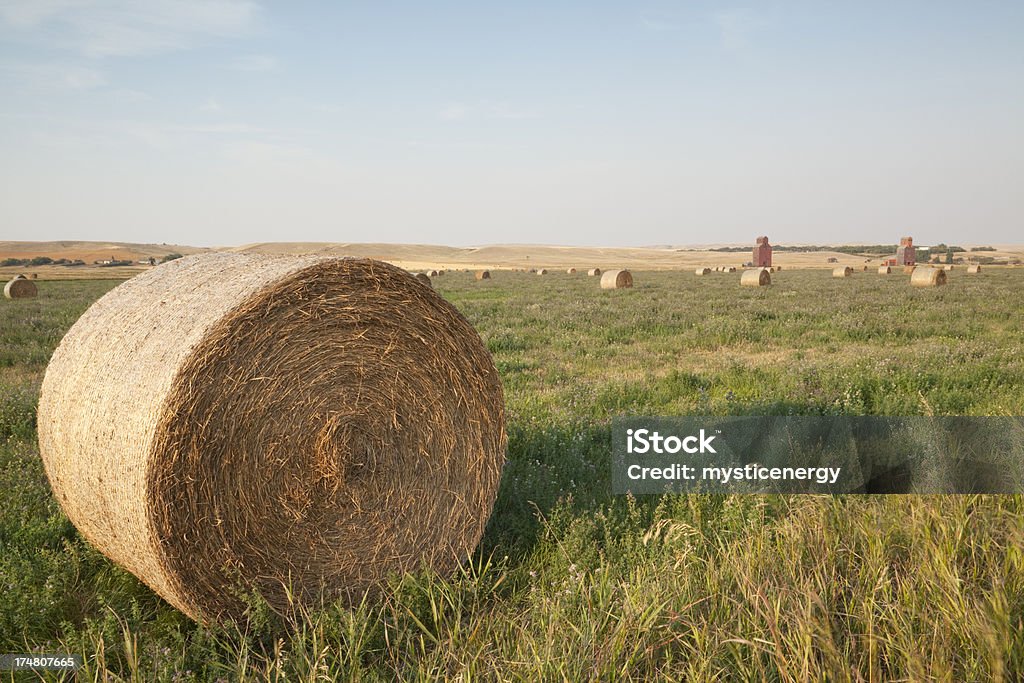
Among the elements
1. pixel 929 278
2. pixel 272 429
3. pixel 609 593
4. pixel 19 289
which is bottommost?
pixel 609 593

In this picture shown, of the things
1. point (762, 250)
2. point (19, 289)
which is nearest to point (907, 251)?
point (762, 250)

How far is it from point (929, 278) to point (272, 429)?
31.4m

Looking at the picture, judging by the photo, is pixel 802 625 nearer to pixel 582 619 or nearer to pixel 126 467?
pixel 582 619

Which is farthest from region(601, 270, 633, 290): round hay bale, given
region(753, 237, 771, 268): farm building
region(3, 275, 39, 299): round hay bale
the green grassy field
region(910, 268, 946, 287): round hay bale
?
region(753, 237, 771, 268): farm building

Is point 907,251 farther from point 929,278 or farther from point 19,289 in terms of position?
point 19,289

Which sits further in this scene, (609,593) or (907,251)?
(907,251)

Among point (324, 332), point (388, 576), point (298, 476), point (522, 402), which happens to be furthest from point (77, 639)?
point (522, 402)

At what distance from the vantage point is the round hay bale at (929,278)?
28.8 m

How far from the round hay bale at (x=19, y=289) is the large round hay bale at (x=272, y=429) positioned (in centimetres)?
2452

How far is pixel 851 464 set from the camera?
5305 mm

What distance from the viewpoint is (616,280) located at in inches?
1119

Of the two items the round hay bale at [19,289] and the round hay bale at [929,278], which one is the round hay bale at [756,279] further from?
the round hay bale at [19,289]

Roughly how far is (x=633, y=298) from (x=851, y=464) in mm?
17073

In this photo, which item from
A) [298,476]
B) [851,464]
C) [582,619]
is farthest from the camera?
[851,464]
